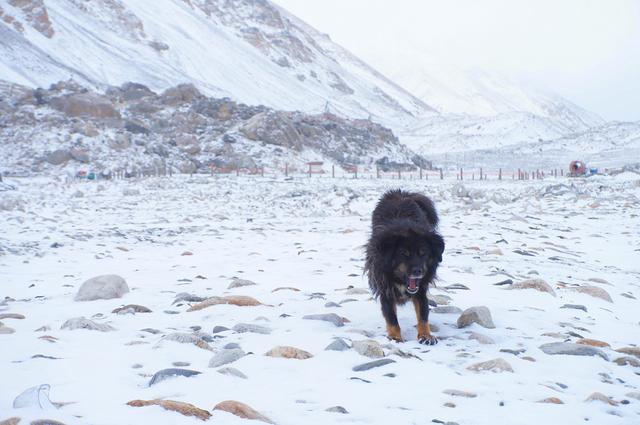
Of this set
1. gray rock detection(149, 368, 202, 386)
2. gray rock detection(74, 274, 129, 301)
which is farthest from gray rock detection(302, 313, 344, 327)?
gray rock detection(74, 274, 129, 301)

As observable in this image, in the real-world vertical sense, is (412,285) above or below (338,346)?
above

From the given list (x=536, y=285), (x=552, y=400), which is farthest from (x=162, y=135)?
(x=552, y=400)

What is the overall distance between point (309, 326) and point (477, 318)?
3.97ft

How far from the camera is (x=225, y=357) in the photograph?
11.6ft

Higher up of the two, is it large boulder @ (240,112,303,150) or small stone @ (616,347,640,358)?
large boulder @ (240,112,303,150)

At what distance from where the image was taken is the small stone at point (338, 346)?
12.6 feet

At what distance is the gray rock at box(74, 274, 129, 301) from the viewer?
554cm

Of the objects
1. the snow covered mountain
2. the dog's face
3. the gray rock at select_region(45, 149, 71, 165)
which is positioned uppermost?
the snow covered mountain

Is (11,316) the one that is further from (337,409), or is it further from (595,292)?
(595,292)

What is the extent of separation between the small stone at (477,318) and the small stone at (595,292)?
1706 millimetres

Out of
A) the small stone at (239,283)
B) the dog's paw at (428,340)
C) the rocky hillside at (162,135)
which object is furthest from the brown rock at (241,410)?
the rocky hillside at (162,135)

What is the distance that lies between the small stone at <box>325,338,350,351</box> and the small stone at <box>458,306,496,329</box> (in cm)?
111

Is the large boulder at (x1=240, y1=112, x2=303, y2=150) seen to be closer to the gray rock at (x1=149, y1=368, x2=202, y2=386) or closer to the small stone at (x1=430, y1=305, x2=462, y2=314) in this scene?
the small stone at (x1=430, y1=305, x2=462, y2=314)

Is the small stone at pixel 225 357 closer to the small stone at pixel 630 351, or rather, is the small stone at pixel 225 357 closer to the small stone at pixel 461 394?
the small stone at pixel 461 394
